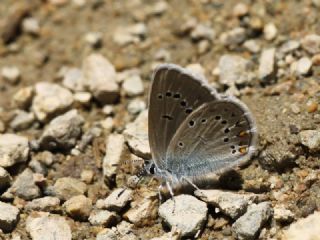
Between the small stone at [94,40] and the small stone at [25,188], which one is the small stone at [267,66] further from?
the small stone at [25,188]

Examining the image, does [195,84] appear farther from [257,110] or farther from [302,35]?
[302,35]

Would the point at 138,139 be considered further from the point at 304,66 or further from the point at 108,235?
the point at 304,66

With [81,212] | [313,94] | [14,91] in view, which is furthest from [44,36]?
[313,94]

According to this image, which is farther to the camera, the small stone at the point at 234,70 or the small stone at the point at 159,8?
the small stone at the point at 159,8

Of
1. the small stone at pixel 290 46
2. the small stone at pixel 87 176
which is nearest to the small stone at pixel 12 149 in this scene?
the small stone at pixel 87 176

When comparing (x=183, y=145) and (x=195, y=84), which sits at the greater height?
(x=195, y=84)

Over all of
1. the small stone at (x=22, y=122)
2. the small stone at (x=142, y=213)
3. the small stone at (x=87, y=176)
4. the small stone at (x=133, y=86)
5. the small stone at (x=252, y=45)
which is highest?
the small stone at (x=252, y=45)
